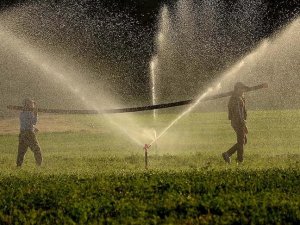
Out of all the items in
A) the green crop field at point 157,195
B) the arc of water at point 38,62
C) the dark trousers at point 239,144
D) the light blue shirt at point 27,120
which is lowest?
the green crop field at point 157,195

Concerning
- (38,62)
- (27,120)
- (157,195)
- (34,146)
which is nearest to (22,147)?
(34,146)

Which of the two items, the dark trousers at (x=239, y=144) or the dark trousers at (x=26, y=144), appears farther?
the dark trousers at (x=26, y=144)

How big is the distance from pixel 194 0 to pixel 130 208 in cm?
4092

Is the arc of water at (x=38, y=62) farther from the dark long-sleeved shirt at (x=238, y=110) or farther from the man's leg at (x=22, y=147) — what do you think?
the dark long-sleeved shirt at (x=238, y=110)

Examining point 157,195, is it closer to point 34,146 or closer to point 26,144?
point 34,146

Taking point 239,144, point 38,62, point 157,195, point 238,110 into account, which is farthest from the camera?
point 38,62

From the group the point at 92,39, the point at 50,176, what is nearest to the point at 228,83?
the point at 92,39

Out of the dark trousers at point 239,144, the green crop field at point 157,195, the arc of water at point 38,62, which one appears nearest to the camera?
the green crop field at point 157,195

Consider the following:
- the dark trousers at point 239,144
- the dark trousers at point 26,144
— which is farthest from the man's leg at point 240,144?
the dark trousers at point 26,144

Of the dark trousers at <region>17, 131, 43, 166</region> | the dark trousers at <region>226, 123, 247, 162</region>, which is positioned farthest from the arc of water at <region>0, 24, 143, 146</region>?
the dark trousers at <region>226, 123, 247, 162</region>

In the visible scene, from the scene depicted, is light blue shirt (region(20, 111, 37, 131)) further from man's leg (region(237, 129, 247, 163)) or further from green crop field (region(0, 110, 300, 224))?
man's leg (region(237, 129, 247, 163))

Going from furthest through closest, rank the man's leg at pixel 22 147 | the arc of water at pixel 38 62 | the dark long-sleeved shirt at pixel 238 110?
the arc of water at pixel 38 62 < the man's leg at pixel 22 147 < the dark long-sleeved shirt at pixel 238 110

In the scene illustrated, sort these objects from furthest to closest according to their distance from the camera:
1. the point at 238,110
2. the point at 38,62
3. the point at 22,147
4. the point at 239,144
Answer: the point at 38,62, the point at 22,147, the point at 238,110, the point at 239,144

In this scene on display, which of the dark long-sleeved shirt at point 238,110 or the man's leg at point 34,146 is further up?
the dark long-sleeved shirt at point 238,110
